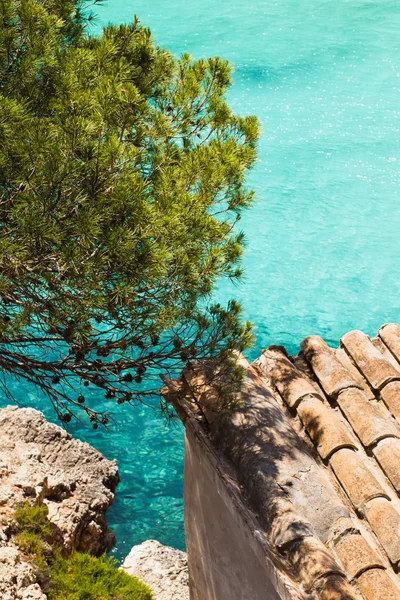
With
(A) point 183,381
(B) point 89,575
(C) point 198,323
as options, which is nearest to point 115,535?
(B) point 89,575

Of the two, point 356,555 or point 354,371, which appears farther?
point 354,371

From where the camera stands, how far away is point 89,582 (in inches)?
275

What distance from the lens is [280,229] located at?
15.2 metres

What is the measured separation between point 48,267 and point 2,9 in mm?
1327

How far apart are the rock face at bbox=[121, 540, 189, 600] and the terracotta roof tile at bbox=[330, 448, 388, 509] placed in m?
4.44

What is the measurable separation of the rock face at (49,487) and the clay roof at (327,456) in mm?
2227

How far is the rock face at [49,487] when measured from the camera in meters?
6.39

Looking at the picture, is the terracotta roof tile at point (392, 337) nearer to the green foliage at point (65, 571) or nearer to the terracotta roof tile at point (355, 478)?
the terracotta roof tile at point (355, 478)

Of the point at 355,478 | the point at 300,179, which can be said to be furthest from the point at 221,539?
the point at 300,179

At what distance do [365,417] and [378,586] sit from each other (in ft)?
4.44

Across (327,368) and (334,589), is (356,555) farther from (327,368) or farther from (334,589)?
(327,368)

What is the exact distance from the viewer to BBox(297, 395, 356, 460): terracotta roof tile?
5.01 m

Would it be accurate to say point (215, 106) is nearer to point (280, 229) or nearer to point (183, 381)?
point (183, 381)

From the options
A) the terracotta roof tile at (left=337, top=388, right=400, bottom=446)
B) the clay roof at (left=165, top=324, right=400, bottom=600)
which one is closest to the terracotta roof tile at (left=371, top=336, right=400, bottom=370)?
the clay roof at (left=165, top=324, right=400, bottom=600)
